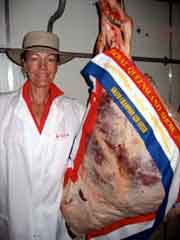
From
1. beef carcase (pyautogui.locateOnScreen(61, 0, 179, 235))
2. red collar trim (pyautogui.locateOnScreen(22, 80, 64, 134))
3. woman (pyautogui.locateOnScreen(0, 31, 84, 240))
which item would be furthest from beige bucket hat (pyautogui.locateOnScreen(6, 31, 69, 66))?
beef carcase (pyautogui.locateOnScreen(61, 0, 179, 235))

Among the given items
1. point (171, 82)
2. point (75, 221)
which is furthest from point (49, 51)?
point (171, 82)

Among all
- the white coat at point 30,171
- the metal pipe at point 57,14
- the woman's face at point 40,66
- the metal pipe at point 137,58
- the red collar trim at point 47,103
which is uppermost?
the metal pipe at point 57,14

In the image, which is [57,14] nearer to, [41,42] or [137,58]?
[41,42]

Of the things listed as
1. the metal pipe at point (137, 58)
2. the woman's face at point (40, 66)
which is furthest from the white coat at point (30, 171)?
the metal pipe at point (137, 58)

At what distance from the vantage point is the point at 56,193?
952 millimetres

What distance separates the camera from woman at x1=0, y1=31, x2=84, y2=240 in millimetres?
929

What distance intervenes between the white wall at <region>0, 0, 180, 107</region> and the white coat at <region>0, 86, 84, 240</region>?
359mm

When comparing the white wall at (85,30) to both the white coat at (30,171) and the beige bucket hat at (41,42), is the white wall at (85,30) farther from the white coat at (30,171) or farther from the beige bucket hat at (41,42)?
the white coat at (30,171)

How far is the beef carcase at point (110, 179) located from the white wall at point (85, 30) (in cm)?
48

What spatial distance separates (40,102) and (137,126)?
1.53 feet

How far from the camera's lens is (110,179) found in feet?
2.38

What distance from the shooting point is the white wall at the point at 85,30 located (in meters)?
1.17

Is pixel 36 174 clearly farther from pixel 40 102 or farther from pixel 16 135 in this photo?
pixel 40 102

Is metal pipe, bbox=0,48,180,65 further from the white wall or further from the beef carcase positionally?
the beef carcase
